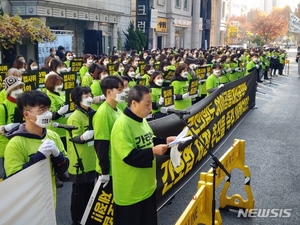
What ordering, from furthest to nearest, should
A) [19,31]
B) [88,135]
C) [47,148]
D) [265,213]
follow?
[19,31] → [265,213] → [88,135] → [47,148]

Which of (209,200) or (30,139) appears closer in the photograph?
(30,139)

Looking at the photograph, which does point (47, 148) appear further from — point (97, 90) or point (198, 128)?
point (97, 90)

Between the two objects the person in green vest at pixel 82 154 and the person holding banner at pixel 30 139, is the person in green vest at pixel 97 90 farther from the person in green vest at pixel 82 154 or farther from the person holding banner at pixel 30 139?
the person holding banner at pixel 30 139

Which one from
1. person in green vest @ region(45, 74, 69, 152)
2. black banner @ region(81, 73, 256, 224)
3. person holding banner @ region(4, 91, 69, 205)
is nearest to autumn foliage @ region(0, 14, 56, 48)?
person in green vest @ region(45, 74, 69, 152)

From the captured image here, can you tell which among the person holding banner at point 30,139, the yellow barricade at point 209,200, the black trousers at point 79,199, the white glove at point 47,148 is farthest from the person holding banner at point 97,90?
the white glove at point 47,148

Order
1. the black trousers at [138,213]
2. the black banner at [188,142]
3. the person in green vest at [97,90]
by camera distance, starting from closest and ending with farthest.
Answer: the black trousers at [138,213], the black banner at [188,142], the person in green vest at [97,90]

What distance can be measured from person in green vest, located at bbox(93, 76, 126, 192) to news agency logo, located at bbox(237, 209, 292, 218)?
245cm

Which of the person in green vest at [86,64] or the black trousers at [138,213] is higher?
the person in green vest at [86,64]

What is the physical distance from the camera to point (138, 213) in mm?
3863

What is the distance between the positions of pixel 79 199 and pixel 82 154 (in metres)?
0.56

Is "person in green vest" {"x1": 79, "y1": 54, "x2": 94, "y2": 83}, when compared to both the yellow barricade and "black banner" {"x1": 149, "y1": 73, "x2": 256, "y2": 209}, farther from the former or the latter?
the yellow barricade

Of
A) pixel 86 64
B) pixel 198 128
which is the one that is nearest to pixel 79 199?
pixel 198 128

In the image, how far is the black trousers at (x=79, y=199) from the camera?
4.80 m

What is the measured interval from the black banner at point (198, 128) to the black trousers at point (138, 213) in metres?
0.83
